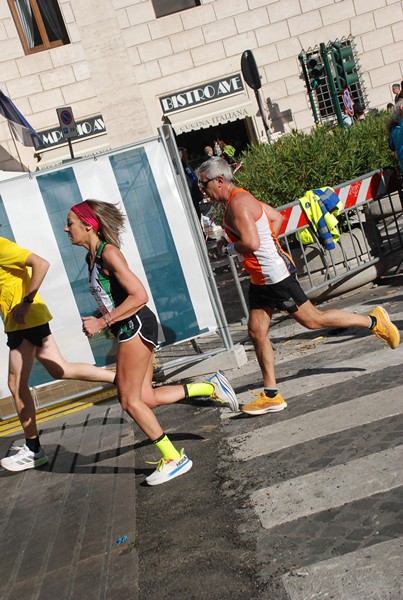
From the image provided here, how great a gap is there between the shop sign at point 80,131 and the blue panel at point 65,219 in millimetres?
15771

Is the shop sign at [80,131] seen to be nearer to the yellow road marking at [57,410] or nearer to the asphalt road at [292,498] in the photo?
the yellow road marking at [57,410]

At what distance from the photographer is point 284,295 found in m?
6.36

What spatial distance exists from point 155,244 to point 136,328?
2.42 m

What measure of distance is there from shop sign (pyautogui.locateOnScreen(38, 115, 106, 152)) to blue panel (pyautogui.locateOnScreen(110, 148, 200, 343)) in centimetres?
1579

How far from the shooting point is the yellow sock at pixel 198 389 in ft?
20.4

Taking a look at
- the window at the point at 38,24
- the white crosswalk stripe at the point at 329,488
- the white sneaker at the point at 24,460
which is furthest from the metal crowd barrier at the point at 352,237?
the window at the point at 38,24

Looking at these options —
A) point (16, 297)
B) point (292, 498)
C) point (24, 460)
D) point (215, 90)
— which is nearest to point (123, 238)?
point (16, 297)

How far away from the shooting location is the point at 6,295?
22.3ft

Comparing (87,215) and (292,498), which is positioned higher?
(87,215)

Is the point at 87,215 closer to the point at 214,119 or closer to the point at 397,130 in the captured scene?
the point at 397,130

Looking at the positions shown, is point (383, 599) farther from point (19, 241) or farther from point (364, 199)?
point (364, 199)

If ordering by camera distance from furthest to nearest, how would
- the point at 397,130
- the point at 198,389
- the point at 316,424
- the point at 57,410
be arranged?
the point at 397,130
the point at 57,410
the point at 198,389
the point at 316,424

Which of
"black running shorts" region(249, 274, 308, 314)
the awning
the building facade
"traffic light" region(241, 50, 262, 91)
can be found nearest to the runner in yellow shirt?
"black running shorts" region(249, 274, 308, 314)

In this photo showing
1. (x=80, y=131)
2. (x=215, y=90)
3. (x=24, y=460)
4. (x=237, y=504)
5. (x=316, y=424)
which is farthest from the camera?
(x=80, y=131)
